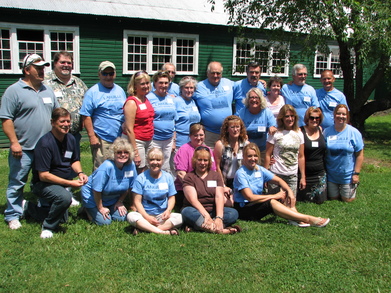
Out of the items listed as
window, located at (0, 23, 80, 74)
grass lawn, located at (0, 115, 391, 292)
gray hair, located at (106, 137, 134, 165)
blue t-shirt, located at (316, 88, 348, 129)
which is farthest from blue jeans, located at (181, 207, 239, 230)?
window, located at (0, 23, 80, 74)

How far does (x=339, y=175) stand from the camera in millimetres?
6223

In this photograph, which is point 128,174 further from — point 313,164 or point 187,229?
point 313,164

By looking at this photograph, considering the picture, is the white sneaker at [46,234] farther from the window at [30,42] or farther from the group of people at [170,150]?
the window at [30,42]

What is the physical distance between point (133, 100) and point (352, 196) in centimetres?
366

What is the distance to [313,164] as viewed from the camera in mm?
6156

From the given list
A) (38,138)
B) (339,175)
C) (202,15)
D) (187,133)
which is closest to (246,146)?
(187,133)

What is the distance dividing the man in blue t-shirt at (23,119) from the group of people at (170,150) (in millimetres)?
12

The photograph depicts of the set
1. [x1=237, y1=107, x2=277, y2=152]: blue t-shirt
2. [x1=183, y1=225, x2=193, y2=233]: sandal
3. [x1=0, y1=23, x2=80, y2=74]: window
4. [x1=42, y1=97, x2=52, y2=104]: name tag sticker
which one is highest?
[x1=0, y1=23, x2=80, y2=74]: window

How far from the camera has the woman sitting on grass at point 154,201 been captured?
183 inches

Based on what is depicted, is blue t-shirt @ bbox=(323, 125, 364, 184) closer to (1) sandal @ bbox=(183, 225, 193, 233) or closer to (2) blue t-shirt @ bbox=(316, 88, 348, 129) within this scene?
(2) blue t-shirt @ bbox=(316, 88, 348, 129)

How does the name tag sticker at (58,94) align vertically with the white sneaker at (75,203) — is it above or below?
above

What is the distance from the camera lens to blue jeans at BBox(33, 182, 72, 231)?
14.7 ft

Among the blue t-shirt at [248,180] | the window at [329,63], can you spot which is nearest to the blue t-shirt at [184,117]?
the blue t-shirt at [248,180]

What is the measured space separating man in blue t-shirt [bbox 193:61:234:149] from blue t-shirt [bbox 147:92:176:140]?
0.61 m
